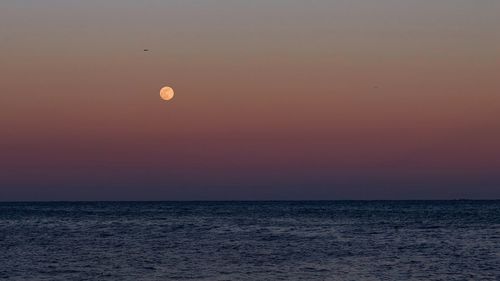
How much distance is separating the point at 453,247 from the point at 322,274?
24.1 m

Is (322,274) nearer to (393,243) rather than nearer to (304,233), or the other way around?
(393,243)

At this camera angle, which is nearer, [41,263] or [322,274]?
[322,274]

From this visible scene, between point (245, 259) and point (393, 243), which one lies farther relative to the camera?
point (393, 243)

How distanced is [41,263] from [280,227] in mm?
50998

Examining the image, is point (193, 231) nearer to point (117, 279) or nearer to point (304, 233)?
point (304, 233)

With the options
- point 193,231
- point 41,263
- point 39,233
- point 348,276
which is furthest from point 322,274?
point 39,233

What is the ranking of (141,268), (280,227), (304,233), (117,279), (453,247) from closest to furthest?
(117,279), (141,268), (453,247), (304,233), (280,227)

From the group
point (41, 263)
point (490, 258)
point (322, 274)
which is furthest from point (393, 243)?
point (41, 263)

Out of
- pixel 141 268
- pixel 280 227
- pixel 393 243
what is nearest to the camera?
pixel 141 268

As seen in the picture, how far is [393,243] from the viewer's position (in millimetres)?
75000

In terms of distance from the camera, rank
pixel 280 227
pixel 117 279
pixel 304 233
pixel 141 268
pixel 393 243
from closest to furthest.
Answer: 1. pixel 117 279
2. pixel 141 268
3. pixel 393 243
4. pixel 304 233
5. pixel 280 227

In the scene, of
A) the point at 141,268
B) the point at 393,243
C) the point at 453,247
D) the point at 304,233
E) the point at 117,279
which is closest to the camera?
the point at 117,279

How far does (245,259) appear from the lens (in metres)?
59.3

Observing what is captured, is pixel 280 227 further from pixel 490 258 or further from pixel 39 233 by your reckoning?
pixel 490 258
